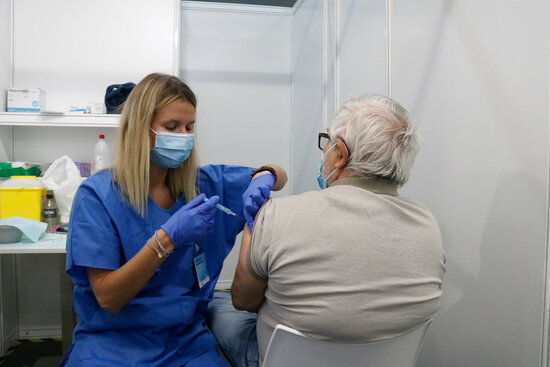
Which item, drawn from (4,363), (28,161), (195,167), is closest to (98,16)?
(28,161)

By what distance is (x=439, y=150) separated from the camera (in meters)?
1.47

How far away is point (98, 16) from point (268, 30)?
1374 millimetres

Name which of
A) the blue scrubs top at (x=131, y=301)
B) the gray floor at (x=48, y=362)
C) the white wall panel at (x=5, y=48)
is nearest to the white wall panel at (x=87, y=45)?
the white wall panel at (x=5, y=48)

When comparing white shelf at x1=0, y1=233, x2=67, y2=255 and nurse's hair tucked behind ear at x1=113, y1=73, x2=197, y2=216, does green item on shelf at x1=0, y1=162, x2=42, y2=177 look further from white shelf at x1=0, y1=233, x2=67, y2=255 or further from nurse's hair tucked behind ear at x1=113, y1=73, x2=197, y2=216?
nurse's hair tucked behind ear at x1=113, y1=73, x2=197, y2=216

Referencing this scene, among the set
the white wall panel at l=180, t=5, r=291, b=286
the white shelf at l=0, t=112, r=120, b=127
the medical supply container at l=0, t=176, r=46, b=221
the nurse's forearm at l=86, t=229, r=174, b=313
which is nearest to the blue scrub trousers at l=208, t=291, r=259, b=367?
the nurse's forearm at l=86, t=229, r=174, b=313

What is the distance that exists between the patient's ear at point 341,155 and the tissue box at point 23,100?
1.98 m

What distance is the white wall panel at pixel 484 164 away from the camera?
41.4 inches

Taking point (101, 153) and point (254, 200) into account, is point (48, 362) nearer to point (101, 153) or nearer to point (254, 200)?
point (101, 153)

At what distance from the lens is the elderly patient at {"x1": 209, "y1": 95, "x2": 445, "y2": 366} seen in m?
0.81

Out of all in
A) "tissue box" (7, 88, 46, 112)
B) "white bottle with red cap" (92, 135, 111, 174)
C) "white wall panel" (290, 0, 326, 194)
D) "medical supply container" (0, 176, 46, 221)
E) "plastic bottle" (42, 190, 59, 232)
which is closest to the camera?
"medical supply container" (0, 176, 46, 221)

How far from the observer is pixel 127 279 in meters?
1.09

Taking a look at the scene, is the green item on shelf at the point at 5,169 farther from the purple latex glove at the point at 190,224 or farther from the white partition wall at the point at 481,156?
the white partition wall at the point at 481,156

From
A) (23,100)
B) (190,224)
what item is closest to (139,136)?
(190,224)

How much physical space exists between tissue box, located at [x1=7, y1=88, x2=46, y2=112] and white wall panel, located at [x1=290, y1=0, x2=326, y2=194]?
162 centimetres
